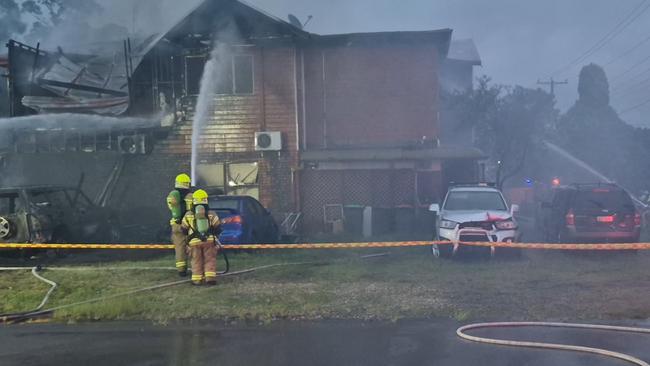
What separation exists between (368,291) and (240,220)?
420 cm

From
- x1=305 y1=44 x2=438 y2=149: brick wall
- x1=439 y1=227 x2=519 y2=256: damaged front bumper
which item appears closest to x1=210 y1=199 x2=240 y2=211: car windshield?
x1=439 y1=227 x2=519 y2=256: damaged front bumper

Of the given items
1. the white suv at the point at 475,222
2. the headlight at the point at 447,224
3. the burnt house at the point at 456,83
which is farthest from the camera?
the burnt house at the point at 456,83

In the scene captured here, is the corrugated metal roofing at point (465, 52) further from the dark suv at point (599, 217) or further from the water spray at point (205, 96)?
the dark suv at point (599, 217)

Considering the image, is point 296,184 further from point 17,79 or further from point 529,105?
point 529,105

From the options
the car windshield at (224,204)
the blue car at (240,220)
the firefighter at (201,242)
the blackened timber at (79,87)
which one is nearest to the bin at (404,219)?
the blue car at (240,220)

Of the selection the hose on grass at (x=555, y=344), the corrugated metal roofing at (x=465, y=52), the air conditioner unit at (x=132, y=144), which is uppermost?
the corrugated metal roofing at (x=465, y=52)

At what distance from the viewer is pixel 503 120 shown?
26750mm

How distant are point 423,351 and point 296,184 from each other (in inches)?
467

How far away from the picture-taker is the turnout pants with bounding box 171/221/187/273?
8906 millimetres

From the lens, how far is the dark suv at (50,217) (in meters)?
10.8

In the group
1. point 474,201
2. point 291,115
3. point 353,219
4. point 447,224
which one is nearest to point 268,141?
point 291,115

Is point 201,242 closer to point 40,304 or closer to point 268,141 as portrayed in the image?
point 40,304

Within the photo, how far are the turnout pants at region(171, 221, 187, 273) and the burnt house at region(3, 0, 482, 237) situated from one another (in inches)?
313

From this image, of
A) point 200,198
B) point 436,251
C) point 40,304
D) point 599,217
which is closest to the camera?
point 40,304
